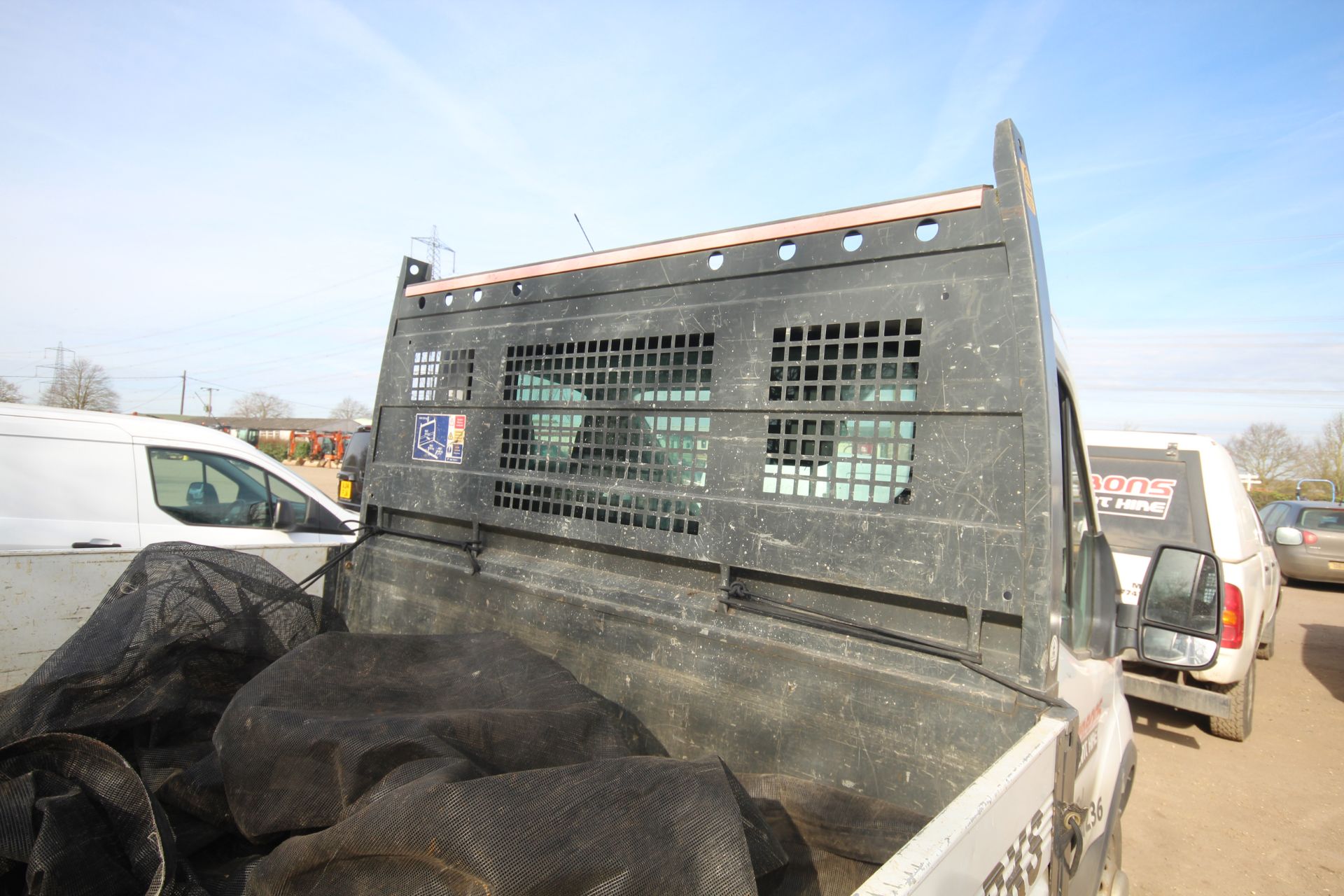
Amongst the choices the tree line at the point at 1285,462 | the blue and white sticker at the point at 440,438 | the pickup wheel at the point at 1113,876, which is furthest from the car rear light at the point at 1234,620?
the tree line at the point at 1285,462

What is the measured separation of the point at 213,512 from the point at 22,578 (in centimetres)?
291

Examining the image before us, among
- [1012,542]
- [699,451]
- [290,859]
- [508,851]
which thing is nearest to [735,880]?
[508,851]

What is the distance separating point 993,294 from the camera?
5.90 feet

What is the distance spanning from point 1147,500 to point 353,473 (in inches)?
299

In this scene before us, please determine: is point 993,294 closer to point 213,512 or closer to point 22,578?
point 22,578

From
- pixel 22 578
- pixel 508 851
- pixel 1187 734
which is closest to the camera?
pixel 508 851

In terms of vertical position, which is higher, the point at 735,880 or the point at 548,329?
the point at 548,329

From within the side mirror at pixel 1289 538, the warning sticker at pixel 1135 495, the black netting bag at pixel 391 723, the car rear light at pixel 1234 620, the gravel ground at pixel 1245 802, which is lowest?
the gravel ground at pixel 1245 802

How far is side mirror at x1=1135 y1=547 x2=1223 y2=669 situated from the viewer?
2.32 meters

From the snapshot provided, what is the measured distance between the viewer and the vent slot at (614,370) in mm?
2285

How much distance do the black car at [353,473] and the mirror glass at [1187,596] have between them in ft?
17.4

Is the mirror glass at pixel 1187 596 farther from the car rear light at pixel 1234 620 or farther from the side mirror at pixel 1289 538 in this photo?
the side mirror at pixel 1289 538

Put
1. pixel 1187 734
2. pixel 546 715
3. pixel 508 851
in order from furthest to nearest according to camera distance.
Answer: pixel 1187 734 → pixel 546 715 → pixel 508 851

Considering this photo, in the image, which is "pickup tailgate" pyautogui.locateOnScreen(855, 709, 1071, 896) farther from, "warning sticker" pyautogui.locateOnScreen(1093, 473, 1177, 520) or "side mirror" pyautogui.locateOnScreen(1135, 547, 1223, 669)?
"warning sticker" pyautogui.locateOnScreen(1093, 473, 1177, 520)
